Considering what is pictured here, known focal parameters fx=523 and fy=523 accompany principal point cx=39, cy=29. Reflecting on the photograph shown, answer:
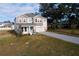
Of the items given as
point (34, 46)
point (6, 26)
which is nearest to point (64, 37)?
point (34, 46)

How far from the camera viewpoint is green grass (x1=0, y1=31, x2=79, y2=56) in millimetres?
5172

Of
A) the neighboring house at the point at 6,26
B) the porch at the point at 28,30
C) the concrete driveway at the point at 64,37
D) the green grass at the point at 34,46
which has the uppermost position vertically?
the neighboring house at the point at 6,26

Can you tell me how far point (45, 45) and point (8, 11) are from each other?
498 mm

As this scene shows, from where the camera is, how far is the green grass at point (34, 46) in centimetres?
517

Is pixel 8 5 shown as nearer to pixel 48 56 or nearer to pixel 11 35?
pixel 11 35

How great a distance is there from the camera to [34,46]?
5195mm

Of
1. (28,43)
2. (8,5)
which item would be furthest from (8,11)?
(28,43)

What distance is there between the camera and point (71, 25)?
17.1 feet

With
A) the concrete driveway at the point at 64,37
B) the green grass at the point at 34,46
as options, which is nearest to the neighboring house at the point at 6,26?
the green grass at the point at 34,46

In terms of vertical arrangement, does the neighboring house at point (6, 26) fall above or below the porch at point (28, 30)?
above

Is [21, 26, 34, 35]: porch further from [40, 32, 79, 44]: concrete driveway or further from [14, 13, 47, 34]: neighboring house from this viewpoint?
[40, 32, 79, 44]: concrete driveway

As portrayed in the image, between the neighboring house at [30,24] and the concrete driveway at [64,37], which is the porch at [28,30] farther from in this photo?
the concrete driveway at [64,37]

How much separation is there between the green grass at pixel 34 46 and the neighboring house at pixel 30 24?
0.20ft

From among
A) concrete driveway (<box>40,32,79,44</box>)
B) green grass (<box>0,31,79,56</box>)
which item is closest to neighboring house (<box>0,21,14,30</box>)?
green grass (<box>0,31,79,56</box>)
